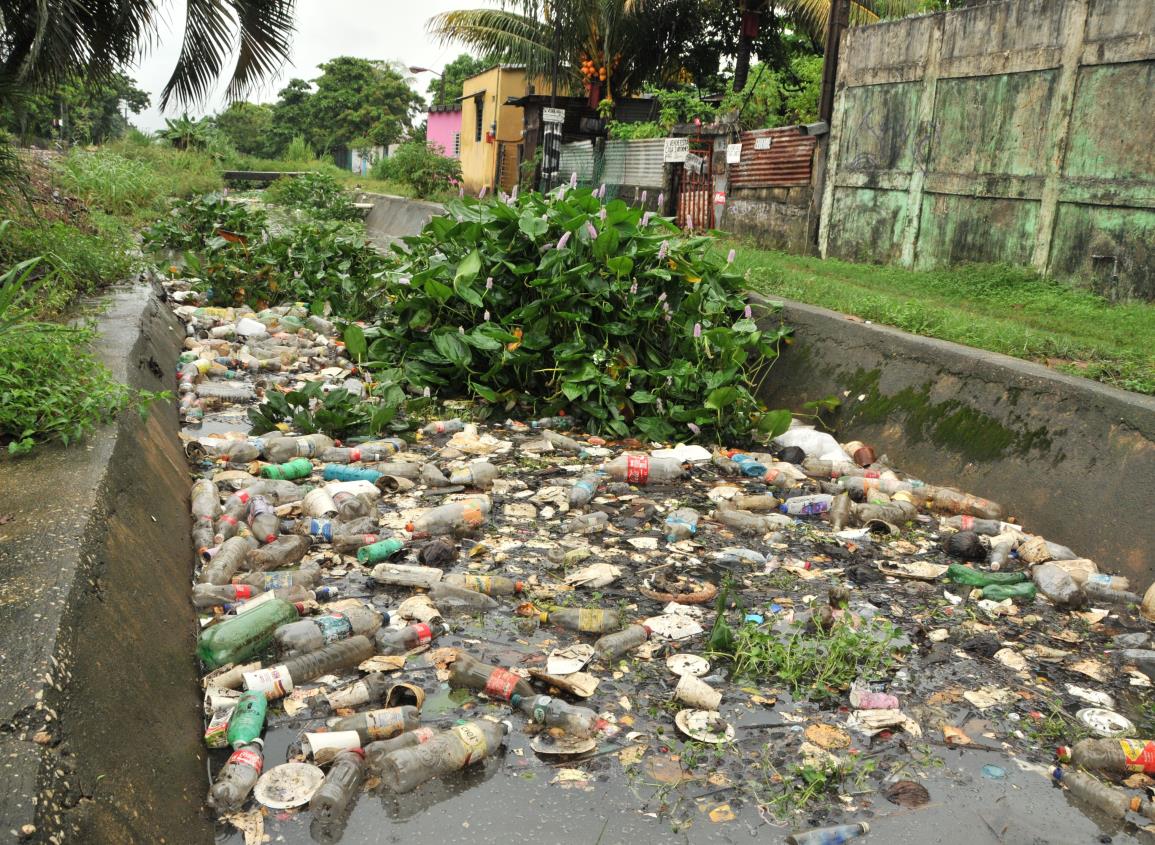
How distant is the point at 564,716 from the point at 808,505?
2.08 metres

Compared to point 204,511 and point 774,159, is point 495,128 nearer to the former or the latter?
point 774,159

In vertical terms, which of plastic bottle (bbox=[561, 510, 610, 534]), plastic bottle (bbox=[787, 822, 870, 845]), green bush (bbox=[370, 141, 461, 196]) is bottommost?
plastic bottle (bbox=[787, 822, 870, 845])

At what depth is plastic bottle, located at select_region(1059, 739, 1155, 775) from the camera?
236 cm

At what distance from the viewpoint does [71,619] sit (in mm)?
1908

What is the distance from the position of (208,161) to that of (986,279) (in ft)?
73.9

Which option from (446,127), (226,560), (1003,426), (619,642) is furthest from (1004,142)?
(446,127)

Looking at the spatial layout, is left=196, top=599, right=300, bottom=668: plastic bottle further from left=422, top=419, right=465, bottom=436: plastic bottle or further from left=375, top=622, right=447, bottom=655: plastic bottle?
left=422, top=419, right=465, bottom=436: plastic bottle

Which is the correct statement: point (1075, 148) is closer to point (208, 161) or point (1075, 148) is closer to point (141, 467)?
point (141, 467)

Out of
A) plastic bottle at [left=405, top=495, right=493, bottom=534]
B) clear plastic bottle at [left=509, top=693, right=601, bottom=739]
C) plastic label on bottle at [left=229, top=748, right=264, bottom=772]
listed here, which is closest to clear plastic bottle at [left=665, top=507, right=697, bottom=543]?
plastic bottle at [left=405, top=495, right=493, bottom=534]

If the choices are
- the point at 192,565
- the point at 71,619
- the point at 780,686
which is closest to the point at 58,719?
the point at 71,619

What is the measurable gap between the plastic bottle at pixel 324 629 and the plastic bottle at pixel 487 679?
35 cm

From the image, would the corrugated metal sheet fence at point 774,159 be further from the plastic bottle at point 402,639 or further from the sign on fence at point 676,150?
the plastic bottle at point 402,639

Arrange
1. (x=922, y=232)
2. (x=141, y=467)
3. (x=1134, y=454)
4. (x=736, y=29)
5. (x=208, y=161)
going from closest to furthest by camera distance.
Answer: (x=141, y=467), (x=1134, y=454), (x=922, y=232), (x=736, y=29), (x=208, y=161)

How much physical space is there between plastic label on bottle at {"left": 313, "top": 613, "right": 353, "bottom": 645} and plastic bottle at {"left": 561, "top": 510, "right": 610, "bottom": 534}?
1245 millimetres
